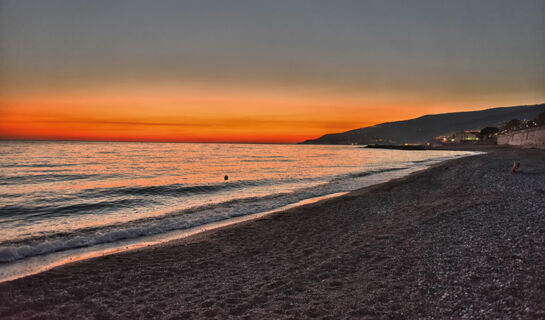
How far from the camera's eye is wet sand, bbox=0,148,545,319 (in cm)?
508

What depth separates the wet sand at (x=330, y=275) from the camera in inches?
200

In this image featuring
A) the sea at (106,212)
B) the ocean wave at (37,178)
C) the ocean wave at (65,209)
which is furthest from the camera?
the ocean wave at (37,178)

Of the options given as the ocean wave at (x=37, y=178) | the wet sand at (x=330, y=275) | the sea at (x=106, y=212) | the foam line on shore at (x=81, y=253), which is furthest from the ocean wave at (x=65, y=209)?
the ocean wave at (x=37, y=178)

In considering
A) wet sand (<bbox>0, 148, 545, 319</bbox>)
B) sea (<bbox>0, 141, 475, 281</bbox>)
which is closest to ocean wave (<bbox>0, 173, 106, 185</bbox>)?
sea (<bbox>0, 141, 475, 281</bbox>)

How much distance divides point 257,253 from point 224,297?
2.98 m

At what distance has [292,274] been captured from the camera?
23.1 ft

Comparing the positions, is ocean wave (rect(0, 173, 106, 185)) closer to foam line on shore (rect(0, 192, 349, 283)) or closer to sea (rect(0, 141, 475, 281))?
sea (rect(0, 141, 475, 281))

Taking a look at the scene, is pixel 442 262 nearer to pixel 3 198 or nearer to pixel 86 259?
pixel 86 259

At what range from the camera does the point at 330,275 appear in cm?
682

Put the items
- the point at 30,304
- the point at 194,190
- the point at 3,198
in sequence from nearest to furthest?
the point at 30,304 → the point at 3,198 → the point at 194,190

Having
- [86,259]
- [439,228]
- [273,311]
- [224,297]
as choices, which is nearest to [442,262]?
[439,228]

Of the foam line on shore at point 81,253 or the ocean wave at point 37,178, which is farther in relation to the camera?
the ocean wave at point 37,178

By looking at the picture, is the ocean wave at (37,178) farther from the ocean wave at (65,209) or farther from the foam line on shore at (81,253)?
the foam line on shore at (81,253)

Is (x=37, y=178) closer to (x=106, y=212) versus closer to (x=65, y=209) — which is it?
(x=65, y=209)
